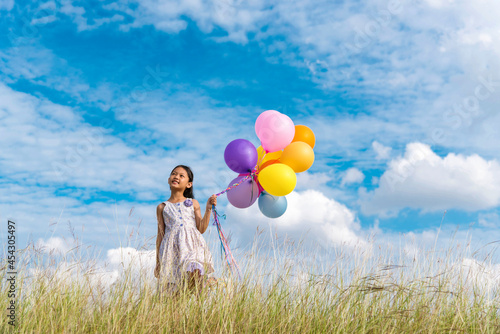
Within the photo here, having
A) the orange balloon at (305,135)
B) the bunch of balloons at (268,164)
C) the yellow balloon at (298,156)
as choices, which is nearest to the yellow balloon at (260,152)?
the bunch of balloons at (268,164)

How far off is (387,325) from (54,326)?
10.0 feet

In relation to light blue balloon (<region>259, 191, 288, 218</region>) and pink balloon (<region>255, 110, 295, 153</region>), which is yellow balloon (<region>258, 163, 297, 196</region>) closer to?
light blue balloon (<region>259, 191, 288, 218</region>)

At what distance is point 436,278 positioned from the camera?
4707 millimetres

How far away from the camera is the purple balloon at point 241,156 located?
544 cm

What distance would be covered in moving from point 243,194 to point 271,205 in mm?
443

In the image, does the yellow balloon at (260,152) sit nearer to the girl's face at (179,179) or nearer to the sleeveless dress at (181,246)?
the girl's face at (179,179)

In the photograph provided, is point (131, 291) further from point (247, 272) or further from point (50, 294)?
point (247, 272)

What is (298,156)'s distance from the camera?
5633 millimetres

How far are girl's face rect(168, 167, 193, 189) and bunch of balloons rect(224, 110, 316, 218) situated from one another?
0.56m

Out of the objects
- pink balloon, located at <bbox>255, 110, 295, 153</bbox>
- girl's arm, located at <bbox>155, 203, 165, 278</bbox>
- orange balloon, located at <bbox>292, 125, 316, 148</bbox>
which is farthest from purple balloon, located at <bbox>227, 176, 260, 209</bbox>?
orange balloon, located at <bbox>292, 125, 316, 148</bbox>

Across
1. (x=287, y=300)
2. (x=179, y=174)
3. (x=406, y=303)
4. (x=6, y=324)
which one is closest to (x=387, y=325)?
(x=406, y=303)

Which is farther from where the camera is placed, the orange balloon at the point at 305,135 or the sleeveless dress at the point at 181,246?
the orange balloon at the point at 305,135

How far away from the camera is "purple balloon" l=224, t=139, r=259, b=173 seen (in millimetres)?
5441

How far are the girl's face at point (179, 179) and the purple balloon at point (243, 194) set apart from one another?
0.57 metres
